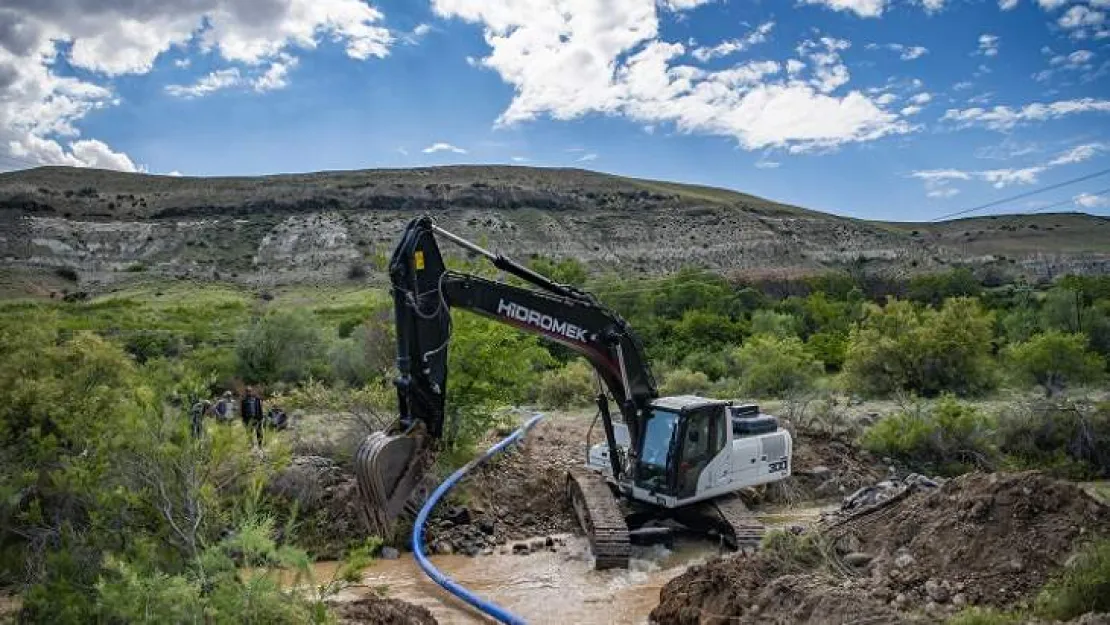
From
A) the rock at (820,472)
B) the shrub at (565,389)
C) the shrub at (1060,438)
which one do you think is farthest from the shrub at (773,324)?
the rock at (820,472)

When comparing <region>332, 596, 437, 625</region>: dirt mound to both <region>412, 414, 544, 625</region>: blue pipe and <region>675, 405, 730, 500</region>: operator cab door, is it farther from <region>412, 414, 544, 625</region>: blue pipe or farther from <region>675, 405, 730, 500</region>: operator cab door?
<region>675, 405, 730, 500</region>: operator cab door

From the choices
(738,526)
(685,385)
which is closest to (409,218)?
(685,385)

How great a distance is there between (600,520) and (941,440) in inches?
327

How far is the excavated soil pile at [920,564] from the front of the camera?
25.2 ft

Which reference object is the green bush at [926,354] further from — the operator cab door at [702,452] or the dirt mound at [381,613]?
the dirt mound at [381,613]

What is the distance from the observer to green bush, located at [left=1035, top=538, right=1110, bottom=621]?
255 inches

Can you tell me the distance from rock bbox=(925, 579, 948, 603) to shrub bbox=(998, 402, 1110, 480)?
9974mm

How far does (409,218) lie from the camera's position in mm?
66562

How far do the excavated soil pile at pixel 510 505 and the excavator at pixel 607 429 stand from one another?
20.5 inches

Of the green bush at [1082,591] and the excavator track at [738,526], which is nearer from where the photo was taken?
the green bush at [1082,591]

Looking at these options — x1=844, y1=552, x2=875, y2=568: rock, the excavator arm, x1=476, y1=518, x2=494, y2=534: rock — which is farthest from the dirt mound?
x1=844, y1=552, x2=875, y2=568: rock

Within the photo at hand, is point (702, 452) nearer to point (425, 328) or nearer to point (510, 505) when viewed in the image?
point (510, 505)

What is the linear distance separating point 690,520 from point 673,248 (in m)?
52.9

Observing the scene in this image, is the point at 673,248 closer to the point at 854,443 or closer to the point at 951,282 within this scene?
the point at 951,282
